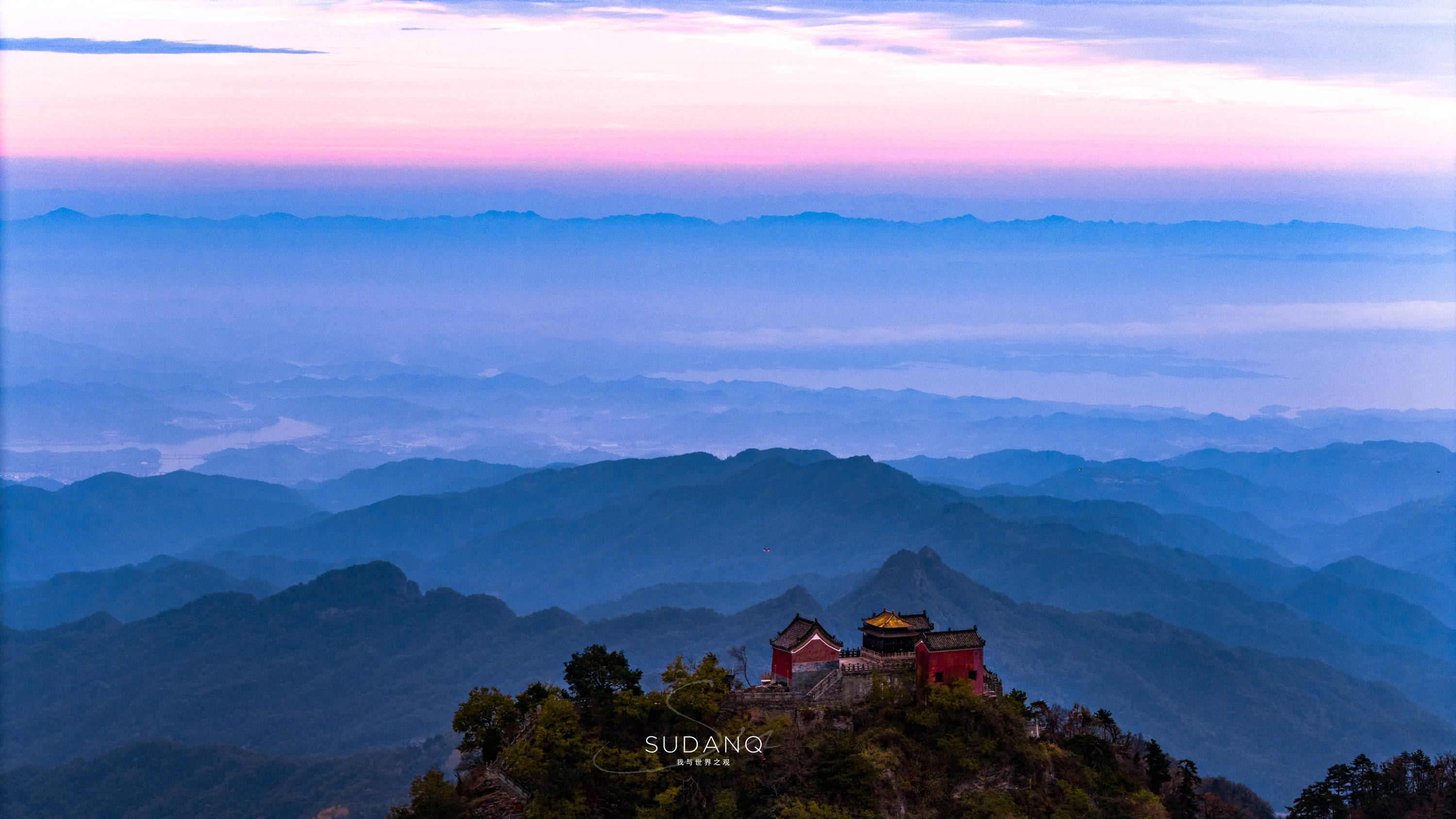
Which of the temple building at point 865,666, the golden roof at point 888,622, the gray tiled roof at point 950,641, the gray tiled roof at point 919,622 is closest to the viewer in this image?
the temple building at point 865,666

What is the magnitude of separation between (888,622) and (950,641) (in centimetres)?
419

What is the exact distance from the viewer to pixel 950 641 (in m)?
76.1

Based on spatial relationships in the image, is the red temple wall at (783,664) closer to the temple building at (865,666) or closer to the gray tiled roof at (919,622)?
the temple building at (865,666)

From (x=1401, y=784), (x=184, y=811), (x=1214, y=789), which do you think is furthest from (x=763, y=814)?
(x=184, y=811)

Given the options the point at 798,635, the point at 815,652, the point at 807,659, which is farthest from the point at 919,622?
the point at 807,659

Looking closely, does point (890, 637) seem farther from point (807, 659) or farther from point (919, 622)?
point (807, 659)

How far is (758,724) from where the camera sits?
7294cm

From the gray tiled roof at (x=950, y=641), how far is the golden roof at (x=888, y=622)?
1.64 meters

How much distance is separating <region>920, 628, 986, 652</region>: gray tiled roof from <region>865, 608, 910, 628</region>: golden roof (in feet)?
5.36

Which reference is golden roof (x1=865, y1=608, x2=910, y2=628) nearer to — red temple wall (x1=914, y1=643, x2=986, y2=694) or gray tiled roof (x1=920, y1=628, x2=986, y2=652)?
gray tiled roof (x1=920, y1=628, x2=986, y2=652)

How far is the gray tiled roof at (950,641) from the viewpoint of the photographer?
75750mm

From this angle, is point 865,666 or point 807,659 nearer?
point 865,666

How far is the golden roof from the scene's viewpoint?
255 feet

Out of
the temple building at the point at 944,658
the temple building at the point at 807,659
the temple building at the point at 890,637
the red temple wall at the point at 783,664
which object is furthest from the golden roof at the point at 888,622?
the red temple wall at the point at 783,664
